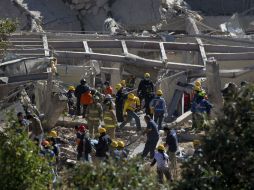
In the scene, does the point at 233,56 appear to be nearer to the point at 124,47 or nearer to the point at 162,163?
the point at 124,47

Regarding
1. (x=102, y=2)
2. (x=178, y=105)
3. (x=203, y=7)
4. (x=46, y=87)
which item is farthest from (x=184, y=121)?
(x=203, y=7)

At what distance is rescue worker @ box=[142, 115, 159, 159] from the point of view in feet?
72.2

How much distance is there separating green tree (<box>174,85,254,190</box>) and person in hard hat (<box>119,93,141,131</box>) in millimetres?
10779

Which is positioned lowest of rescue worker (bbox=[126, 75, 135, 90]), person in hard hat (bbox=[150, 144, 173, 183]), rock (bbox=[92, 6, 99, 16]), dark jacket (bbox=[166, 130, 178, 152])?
person in hard hat (bbox=[150, 144, 173, 183])

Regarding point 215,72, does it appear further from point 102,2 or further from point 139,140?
point 102,2

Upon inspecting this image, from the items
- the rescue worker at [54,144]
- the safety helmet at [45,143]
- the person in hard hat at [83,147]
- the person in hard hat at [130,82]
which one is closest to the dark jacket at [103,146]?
the person in hard hat at [83,147]

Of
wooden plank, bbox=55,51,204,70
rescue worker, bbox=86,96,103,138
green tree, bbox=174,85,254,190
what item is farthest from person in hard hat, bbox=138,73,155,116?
green tree, bbox=174,85,254,190

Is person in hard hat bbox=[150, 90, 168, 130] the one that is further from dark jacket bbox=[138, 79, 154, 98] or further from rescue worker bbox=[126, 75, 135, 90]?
rescue worker bbox=[126, 75, 135, 90]

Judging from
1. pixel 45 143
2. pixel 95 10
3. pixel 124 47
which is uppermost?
pixel 95 10

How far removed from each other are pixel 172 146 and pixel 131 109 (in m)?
3.40

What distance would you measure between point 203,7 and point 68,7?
7.13 metres

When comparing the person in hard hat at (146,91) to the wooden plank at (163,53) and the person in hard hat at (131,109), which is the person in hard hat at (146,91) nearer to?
the person in hard hat at (131,109)

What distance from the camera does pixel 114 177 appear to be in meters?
13.2

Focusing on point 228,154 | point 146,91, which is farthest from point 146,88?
point 228,154
